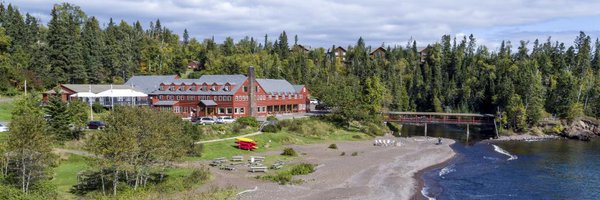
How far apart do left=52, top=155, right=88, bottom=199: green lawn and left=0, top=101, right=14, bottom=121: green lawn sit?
2664 cm

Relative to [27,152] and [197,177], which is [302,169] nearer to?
[197,177]

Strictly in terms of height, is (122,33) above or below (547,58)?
above

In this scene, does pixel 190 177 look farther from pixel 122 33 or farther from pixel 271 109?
pixel 122 33

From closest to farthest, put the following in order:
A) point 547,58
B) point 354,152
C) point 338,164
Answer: point 338,164
point 354,152
point 547,58

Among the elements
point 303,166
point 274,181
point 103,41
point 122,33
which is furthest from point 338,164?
point 122,33

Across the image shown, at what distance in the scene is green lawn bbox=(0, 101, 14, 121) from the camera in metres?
Answer: 69.4

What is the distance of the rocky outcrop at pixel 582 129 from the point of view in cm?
9331

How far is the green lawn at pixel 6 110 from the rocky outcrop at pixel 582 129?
102 metres

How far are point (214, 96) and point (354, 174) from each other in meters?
46.2

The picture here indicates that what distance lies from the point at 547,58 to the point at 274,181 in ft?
341

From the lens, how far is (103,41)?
129625 mm

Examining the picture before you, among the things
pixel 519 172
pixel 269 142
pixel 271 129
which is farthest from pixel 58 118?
pixel 519 172

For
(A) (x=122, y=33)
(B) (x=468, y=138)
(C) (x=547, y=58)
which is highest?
(A) (x=122, y=33)

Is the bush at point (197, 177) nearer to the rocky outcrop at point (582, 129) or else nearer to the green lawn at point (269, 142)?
the green lawn at point (269, 142)
